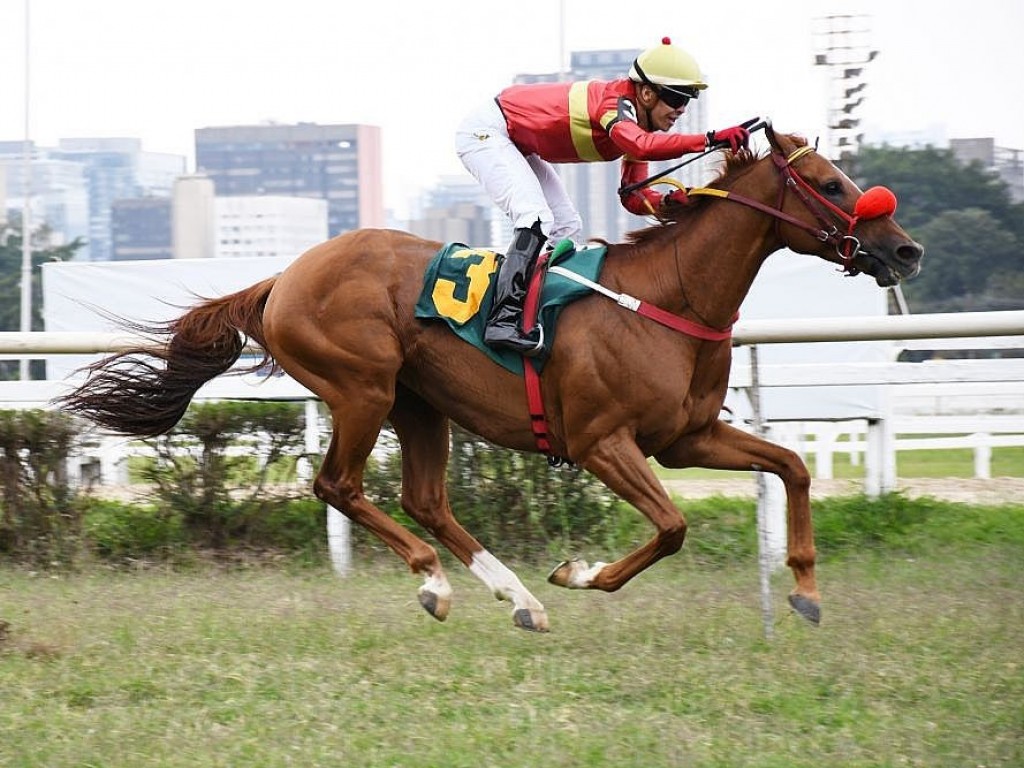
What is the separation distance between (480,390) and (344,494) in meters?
0.73

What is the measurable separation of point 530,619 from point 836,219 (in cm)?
176

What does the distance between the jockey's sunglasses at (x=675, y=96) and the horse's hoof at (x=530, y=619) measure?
6.16ft

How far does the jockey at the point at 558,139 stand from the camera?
193 inches

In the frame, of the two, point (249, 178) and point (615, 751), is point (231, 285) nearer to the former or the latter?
point (615, 751)

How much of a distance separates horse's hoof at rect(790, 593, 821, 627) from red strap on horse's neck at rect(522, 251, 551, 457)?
1.04 meters

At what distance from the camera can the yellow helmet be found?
16.4ft

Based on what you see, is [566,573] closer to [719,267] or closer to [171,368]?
[719,267]

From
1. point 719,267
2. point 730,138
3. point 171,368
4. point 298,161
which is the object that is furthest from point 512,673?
point 298,161

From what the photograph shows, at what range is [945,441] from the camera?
33.7ft

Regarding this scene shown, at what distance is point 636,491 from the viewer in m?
4.89

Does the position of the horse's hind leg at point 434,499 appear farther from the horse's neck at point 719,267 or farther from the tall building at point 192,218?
the tall building at point 192,218

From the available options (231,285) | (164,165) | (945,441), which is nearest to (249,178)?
(164,165)

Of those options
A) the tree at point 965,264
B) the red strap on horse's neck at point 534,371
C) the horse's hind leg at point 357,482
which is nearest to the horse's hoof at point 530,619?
the horse's hind leg at point 357,482

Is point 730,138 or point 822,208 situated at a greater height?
point 730,138
